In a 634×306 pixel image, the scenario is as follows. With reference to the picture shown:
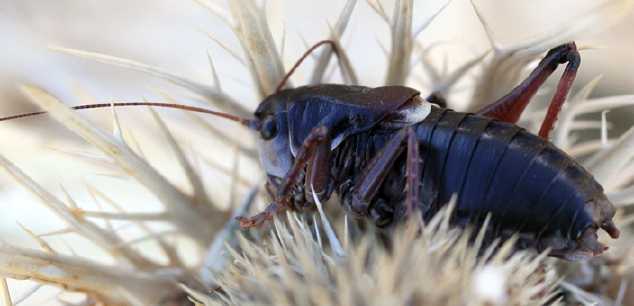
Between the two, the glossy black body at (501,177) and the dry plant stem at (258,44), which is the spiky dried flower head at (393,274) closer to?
the glossy black body at (501,177)

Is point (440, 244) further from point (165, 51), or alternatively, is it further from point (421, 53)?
point (165, 51)

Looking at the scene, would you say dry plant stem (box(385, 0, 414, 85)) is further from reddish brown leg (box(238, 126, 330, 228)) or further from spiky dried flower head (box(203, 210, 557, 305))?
spiky dried flower head (box(203, 210, 557, 305))

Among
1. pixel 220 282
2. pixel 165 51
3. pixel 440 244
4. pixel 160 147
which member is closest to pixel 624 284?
pixel 440 244

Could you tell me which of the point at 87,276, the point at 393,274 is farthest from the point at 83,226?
the point at 393,274

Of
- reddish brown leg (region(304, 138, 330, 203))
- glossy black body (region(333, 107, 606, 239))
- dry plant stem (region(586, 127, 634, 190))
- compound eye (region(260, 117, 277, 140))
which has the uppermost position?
compound eye (region(260, 117, 277, 140))

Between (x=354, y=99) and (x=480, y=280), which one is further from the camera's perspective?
(x=354, y=99)

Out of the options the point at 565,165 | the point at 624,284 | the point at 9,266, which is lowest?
the point at 624,284

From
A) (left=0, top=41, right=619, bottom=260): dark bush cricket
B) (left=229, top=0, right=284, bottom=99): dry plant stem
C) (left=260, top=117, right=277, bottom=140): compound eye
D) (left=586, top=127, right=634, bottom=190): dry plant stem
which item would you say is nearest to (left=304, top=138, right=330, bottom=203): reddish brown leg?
(left=0, top=41, right=619, bottom=260): dark bush cricket
